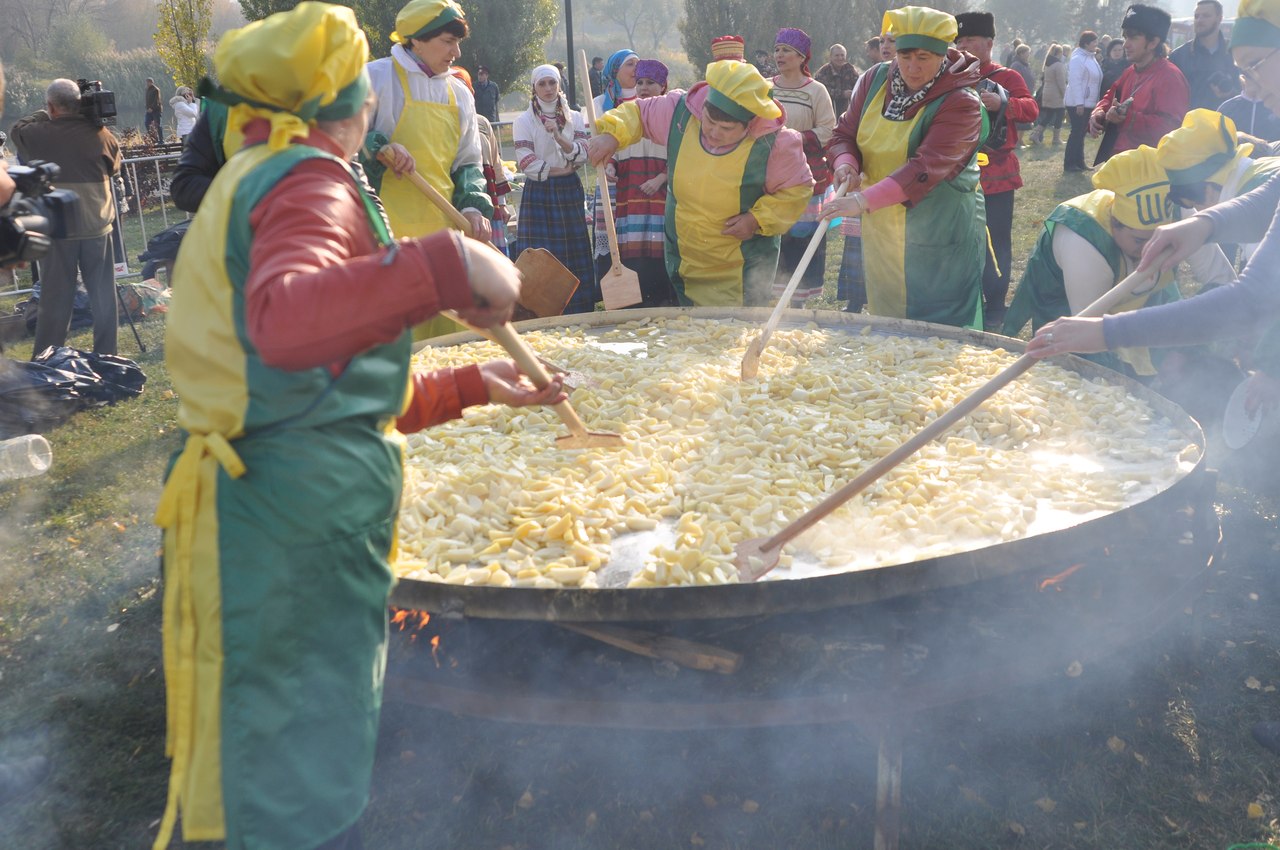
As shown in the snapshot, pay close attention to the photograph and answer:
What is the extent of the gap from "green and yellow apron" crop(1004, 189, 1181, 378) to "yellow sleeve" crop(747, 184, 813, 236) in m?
1.16

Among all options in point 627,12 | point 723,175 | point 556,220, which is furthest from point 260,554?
point 627,12

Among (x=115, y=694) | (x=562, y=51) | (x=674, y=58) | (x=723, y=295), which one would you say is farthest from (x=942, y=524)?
(x=562, y=51)

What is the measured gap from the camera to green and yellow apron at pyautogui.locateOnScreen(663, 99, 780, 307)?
15.6ft

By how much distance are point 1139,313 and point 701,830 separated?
1.99m

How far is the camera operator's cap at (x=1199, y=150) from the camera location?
156 inches

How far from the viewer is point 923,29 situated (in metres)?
4.22

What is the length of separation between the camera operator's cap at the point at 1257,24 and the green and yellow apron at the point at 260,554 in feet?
11.2

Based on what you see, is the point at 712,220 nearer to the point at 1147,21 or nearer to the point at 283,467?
the point at 283,467

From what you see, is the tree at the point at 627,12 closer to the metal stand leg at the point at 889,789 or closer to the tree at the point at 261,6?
the tree at the point at 261,6

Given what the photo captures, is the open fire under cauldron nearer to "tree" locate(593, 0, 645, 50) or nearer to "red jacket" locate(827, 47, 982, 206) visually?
"red jacket" locate(827, 47, 982, 206)

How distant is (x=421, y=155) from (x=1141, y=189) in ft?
10.7

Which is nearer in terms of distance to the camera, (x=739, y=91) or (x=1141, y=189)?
(x=1141, y=189)

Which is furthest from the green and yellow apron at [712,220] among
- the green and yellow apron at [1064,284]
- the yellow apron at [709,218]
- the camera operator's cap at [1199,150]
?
the camera operator's cap at [1199,150]

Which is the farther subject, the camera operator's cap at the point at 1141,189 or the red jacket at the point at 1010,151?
the red jacket at the point at 1010,151
